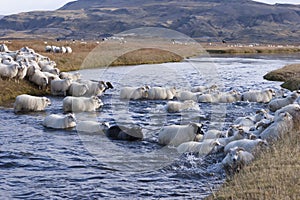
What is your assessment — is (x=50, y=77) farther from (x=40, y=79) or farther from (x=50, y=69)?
(x=50, y=69)

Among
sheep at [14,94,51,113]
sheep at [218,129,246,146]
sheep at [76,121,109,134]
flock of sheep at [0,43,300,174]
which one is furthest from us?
sheep at [14,94,51,113]

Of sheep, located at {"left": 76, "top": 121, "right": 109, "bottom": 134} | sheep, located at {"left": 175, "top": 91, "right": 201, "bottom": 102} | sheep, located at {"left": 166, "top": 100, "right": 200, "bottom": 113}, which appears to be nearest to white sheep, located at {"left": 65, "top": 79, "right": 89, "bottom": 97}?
sheep, located at {"left": 175, "top": 91, "right": 201, "bottom": 102}

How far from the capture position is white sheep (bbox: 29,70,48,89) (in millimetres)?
25984

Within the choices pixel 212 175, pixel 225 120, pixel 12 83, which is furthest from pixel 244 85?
pixel 212 175

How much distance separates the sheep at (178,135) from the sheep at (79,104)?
6453 millimetres

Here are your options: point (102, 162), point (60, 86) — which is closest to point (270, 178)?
point (102, 162)

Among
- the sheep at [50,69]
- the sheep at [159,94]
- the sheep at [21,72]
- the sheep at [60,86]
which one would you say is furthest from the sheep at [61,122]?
the sheep at [50,69]

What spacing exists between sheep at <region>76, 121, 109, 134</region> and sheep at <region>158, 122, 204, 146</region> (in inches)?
93.1

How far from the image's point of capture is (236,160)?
12.1 m

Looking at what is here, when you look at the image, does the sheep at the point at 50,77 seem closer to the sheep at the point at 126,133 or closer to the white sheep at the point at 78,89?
the white sheep at the point at 78,89

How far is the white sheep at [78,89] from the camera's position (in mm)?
24798

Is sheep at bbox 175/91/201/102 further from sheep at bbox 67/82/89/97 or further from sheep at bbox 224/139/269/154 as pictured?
sheep at bbox 224/139/269/154

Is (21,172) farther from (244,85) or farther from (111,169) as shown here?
(244,85)

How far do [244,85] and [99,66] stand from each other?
17.4 meters
